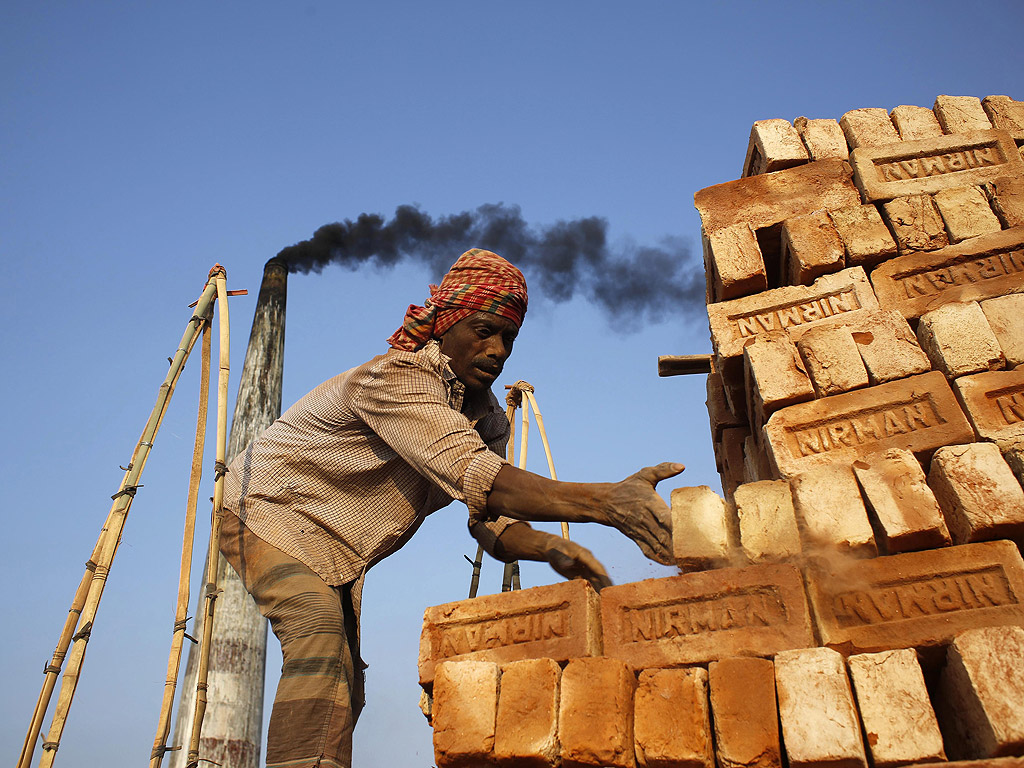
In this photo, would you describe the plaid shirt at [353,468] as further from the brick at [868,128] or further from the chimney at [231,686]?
the chimney at [231,686]

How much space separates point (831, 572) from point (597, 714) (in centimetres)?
91

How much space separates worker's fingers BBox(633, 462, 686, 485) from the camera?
2748 mm

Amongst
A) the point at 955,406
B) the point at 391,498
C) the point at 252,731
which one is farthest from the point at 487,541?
the point at 252,731

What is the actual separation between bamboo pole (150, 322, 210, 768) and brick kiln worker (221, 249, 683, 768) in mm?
163

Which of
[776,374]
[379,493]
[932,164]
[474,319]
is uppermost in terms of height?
[932,164]

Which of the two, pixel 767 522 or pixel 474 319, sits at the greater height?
A: pixel 474 319

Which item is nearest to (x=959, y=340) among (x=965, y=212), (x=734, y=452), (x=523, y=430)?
(x=965, y=212)

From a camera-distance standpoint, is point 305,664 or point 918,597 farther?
point 305,664

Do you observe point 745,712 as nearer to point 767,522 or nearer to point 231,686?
point 767,522

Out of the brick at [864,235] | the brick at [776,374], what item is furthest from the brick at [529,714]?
the brick at [864,235]

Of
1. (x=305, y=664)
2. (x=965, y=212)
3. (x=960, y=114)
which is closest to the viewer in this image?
(x=305, y=664)

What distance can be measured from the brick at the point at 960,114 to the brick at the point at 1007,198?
1.45ft

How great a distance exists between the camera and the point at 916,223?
12.0 feet

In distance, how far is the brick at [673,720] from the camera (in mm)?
2402
